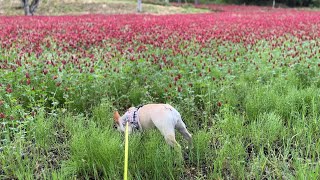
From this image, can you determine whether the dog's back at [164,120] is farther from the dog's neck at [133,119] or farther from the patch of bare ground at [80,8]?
the patch of bare ground at [80,8]

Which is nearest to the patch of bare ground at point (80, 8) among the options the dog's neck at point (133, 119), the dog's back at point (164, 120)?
the dog's neck at point (133, 119)

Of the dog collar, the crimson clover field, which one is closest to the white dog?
the dog collar

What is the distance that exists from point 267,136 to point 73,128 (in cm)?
203

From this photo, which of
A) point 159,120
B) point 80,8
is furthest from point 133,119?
point 80,8

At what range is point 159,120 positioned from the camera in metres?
3.02

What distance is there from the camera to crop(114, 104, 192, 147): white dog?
2.96m

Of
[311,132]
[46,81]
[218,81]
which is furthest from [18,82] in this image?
[311,132]

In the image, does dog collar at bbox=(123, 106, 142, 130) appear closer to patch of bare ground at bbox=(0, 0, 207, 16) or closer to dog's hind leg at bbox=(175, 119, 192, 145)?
dog's hind leg at bbox=(175, 119, 192, 145)

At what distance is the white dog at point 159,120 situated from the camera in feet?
9.73

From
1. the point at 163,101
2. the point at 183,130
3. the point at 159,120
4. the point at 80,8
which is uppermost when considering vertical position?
the point at 80,8

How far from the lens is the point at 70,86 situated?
15.2 feet

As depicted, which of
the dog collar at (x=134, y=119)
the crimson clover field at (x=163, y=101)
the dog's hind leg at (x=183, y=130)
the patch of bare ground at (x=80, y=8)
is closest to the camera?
the crimson clover field at (x=163, y=101)

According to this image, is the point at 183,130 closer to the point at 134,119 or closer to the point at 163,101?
the point at 134,119

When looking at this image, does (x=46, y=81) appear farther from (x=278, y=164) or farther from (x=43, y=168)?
(x=278, y=164)
